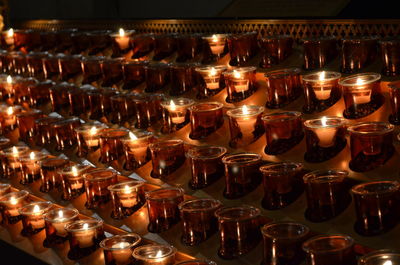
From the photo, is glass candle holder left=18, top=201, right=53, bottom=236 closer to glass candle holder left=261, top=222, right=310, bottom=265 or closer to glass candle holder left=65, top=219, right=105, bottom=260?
glass candle holder left=65, top=219, right=105, bottom=260

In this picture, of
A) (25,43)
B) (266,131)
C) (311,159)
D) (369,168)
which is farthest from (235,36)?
(25,43)

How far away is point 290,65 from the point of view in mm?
1782

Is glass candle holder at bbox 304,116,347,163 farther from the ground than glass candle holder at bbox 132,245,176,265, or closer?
farther from the ground

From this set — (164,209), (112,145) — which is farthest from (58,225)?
(164,209)

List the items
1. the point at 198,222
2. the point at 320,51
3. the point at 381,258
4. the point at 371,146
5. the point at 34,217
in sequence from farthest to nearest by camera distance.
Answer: the point at 34,217
the point at 320,51
the point at 198,222
the point at 371,146
the point at 381,258

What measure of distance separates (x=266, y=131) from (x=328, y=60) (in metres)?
0.29

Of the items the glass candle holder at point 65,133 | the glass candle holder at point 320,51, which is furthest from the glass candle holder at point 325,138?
the glass candle holder at point 65,133

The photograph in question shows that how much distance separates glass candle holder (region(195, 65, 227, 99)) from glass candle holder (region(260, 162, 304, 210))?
52 centimetres

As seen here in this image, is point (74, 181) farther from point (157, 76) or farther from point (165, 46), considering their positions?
point (165, 46)

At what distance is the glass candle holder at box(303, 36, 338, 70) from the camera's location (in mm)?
1682

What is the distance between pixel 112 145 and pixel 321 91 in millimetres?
657

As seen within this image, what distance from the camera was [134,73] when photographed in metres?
2.20

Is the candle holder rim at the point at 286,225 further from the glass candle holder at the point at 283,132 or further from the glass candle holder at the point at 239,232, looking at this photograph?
the glass candle holder at the point at 283,132

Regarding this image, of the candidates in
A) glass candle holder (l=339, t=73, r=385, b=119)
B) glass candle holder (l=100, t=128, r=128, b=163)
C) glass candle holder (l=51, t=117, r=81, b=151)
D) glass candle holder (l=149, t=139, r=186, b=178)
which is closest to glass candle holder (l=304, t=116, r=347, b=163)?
glass candle holder (l=339, t=73, r=385, b=119)
